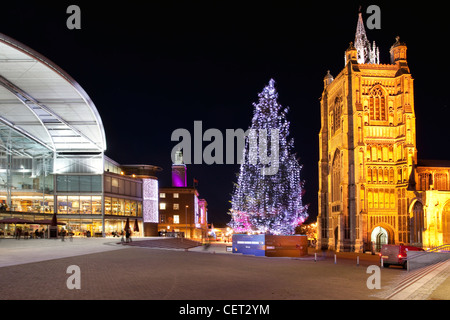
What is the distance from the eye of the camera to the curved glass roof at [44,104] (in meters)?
47.9

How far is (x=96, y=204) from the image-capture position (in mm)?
77562

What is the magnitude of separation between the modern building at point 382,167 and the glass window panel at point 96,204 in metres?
36.9

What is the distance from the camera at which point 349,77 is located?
60938 millimetres

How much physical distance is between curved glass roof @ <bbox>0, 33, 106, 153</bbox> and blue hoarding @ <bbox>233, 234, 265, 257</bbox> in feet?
85.3

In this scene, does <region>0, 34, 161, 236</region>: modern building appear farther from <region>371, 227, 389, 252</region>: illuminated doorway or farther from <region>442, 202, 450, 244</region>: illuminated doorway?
<region>442, 202, 450, 244</region>: illuminated doorway

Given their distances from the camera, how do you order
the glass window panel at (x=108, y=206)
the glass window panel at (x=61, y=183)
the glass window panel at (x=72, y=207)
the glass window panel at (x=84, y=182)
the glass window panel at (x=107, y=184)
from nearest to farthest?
the glass window panel at (x=61, y=183) → the glass window panel at (x=72, y=207) → the glass window panel at (x=84, y=182) → the glass window panel at (x=107, y=184) → the glass window panel at (x=108, y=206)

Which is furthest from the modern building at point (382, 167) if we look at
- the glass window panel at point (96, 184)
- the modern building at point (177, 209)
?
the modern building at point (177, 209)

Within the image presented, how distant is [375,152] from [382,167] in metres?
2.04

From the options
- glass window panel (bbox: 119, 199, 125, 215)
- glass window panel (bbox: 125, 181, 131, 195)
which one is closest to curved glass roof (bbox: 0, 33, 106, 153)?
glass window panel (bbox: 125, 181, 131, 195)

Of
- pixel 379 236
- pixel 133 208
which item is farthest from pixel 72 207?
pixel 379 236

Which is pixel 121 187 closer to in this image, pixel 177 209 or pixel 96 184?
pixel 96 184

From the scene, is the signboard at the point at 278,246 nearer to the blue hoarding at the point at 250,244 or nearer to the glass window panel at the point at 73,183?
the blue hoarding at the point at 250,244
